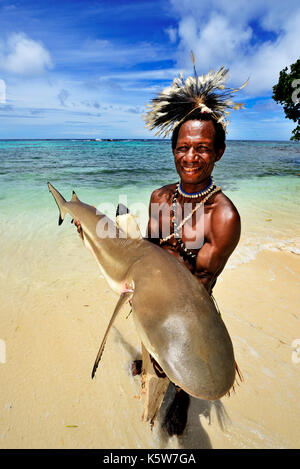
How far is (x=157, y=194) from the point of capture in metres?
2.38

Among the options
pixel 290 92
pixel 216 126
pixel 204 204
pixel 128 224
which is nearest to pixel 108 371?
pixel 128 224

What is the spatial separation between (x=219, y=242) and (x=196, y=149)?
0.67 metres

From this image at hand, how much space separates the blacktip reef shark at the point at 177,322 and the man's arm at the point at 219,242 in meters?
0.38

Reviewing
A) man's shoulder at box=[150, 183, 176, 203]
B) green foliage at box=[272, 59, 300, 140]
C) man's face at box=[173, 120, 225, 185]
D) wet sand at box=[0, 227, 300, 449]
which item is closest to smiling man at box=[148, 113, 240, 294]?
man's face at box=[173, 120, 225, 185]

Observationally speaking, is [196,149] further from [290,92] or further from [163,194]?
[290,92]

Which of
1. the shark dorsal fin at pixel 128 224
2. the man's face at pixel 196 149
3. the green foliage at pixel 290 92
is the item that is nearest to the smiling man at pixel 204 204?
the man's face at pixel 196 149

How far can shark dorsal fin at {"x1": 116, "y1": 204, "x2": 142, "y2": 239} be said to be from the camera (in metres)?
1.87

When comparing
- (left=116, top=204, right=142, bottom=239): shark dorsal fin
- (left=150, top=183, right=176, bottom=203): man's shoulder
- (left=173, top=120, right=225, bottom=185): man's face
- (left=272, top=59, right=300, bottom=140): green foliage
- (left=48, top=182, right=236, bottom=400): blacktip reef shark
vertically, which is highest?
(left=272, top=59, right=300, bottom=140): green foliage

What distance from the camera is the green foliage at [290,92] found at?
64.9 feet

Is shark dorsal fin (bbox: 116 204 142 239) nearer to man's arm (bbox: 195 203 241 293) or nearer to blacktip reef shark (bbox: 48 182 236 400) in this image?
blacktip reef shark (bbox: 48 182 236 400)

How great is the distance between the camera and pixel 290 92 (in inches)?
795

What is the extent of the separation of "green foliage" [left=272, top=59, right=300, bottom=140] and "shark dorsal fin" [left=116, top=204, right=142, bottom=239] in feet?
71.7
